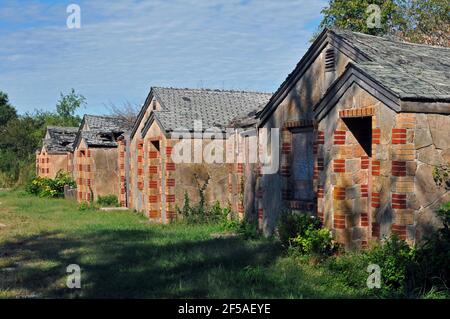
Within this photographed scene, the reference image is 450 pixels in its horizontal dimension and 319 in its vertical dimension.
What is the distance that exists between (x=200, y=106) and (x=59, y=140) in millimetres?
19233

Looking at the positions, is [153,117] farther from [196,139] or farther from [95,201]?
[95,201]

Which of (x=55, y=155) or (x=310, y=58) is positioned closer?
(x=310, y=58)

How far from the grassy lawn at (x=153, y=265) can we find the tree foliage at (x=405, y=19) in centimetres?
1549

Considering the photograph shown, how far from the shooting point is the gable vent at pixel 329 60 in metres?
11.7

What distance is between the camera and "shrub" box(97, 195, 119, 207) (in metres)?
24.2

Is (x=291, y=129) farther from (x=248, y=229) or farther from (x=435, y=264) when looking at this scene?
(x=435, y=264)

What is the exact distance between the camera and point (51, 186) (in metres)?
30.2

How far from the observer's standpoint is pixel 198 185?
18.0 meters

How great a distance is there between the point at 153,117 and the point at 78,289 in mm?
10599

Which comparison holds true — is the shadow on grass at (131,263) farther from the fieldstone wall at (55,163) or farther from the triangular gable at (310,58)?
the fieldstone wall at (55,163)

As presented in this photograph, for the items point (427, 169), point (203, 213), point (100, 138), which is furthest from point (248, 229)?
point (100, 138)

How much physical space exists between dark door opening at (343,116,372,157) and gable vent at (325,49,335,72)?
1738 mm

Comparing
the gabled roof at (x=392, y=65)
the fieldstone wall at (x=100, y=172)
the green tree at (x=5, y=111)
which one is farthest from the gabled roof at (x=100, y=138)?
the green tree at (x=5, y=111)
